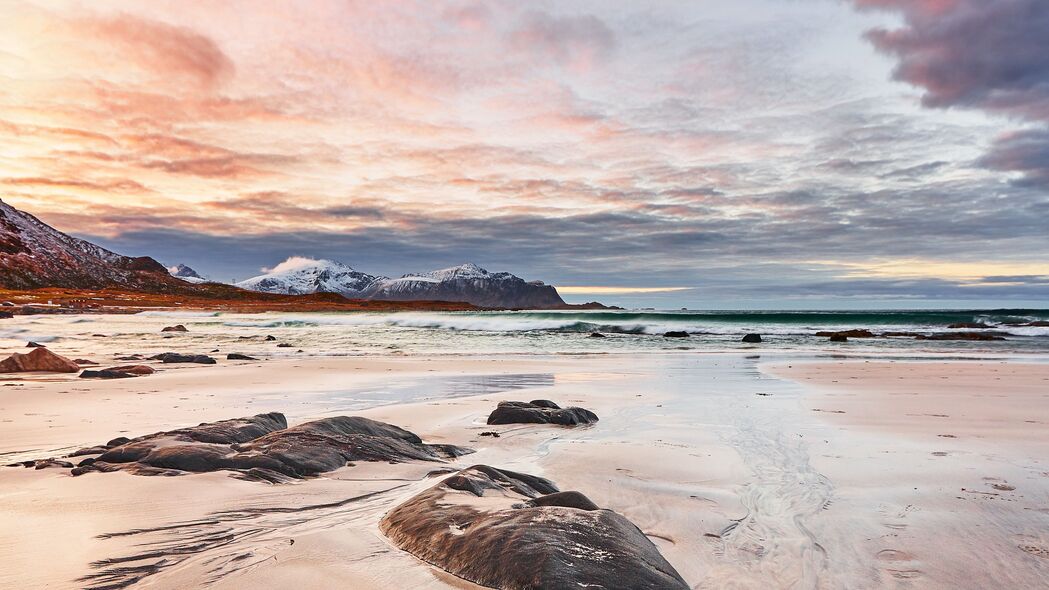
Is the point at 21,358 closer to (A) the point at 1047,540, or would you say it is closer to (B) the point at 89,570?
(B) the point at 89,570

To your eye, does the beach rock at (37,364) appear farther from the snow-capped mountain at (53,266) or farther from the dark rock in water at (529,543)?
the snow-capped mountain at (53,266)

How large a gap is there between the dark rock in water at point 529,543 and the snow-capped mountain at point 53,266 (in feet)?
565

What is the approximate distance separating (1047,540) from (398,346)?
23.1 m

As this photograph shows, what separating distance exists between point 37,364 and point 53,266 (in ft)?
629

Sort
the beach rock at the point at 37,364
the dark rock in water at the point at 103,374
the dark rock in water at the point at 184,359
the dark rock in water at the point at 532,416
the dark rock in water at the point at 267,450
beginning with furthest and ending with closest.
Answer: the dark rock in water at the point at 184,359
the beach rock at the point at 37,364
the dark rock in water at the point at 103,374
the dark rock in water at the point at 532,416
the dark rock in water at the point at 267,450

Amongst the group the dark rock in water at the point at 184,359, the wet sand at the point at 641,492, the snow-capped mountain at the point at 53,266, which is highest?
the snow-capped mountain at the point at 53,266

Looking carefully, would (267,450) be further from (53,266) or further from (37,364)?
(53,266)

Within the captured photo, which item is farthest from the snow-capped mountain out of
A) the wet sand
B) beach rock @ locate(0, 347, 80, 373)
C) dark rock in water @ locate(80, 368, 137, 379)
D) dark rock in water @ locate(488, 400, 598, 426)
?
→ dark rock in water @ locate(488, 400, 598, 426)

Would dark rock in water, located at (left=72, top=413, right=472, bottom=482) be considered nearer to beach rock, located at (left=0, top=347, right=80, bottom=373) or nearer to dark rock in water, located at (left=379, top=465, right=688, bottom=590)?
dark rock in water, located at (left=379, top=465, right=688, bottom=590)

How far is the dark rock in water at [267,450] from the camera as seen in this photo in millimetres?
4387

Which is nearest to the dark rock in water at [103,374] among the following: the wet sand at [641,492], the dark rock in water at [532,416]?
the wet sand at [641,492]

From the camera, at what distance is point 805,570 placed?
3.04m

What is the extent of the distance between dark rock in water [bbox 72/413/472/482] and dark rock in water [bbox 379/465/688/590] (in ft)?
4.66

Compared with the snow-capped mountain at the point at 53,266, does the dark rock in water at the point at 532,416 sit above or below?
below
